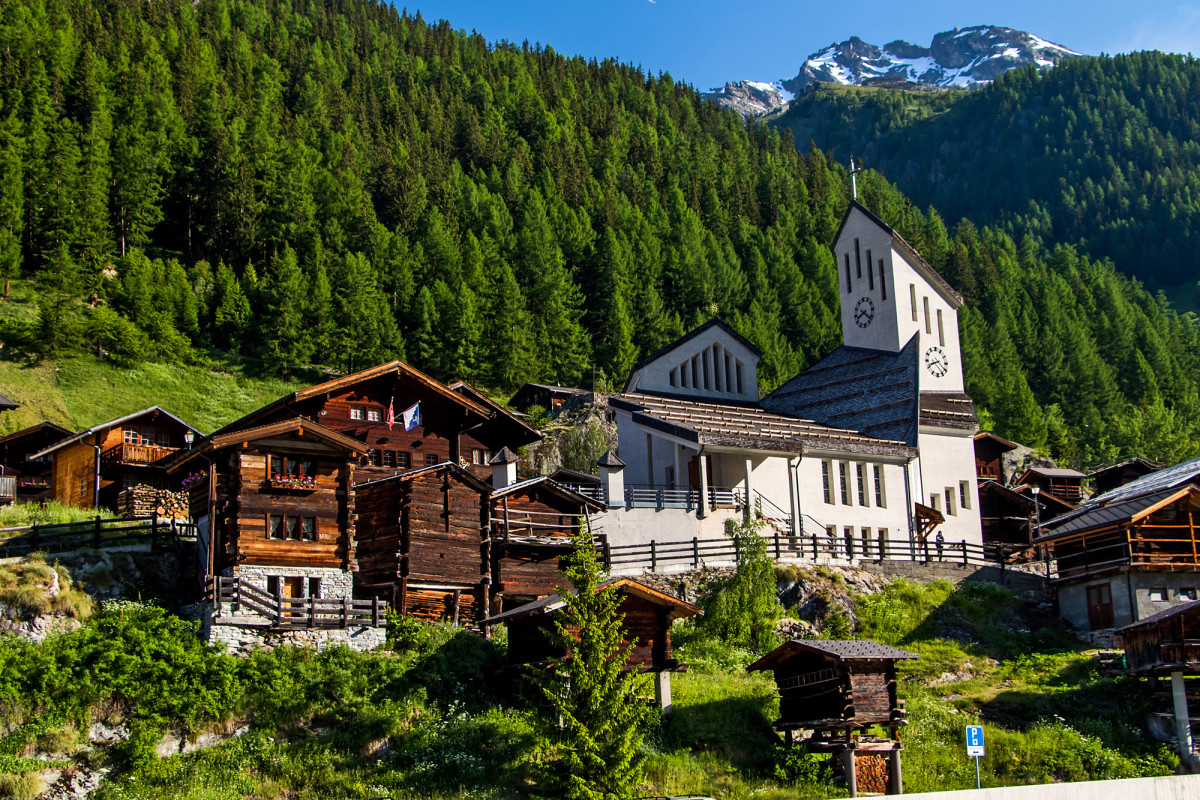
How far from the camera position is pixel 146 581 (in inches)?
1394

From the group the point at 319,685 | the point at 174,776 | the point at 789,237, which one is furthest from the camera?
the point at 789,237

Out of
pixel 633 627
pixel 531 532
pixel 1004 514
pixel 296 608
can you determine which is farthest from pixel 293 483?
pixel 1004 514

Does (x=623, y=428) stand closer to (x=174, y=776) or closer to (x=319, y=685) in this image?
(x=319, y=685)

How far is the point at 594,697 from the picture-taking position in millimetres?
26656

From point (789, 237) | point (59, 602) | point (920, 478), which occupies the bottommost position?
point (59, 602)

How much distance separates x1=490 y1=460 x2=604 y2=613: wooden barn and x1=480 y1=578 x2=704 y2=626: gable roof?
22.9ft


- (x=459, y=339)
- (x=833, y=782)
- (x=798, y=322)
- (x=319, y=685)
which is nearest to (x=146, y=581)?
(x=319, y=685)

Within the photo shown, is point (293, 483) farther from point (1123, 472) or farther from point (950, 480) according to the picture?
point (1123, 472)

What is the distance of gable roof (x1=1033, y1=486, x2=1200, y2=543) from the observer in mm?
39469

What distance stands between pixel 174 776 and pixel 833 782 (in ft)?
54.0

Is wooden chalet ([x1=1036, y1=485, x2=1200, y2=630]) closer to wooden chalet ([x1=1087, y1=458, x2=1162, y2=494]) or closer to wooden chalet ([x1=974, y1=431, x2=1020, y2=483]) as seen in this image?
wooden chalet ([x1=1087, y1=458, x2=1162, y2=494])

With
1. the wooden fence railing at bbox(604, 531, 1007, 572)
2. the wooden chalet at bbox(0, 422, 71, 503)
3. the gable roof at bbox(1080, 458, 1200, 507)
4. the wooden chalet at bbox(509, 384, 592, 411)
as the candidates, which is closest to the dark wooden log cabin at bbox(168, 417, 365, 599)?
the wooden fence railing at bbox(604, 531, 1007, 572)

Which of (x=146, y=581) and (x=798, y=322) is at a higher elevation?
(x=798, y=322)

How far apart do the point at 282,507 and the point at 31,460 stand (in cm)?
2538
